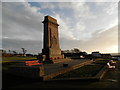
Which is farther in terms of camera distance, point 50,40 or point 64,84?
point 50,40

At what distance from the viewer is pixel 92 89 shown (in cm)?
565

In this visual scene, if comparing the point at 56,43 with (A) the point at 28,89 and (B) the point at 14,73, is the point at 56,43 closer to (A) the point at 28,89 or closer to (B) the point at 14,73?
(B) the point at 14,73

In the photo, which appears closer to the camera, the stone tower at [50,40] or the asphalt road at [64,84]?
the asphalt road at [64,84]

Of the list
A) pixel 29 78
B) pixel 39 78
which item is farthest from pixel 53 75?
pixel 29 78

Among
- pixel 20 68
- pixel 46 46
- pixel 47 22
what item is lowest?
pixel 20 68

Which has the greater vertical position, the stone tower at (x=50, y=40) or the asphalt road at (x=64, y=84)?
the stone tower at (x=50, y=40)

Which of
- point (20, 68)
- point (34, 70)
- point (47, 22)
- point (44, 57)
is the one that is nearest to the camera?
point (34, 70)

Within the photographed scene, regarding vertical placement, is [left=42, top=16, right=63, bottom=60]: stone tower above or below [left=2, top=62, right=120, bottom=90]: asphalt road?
above

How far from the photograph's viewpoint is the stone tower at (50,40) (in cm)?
2021

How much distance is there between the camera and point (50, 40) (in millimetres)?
21078

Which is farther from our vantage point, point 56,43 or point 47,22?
point 56,43

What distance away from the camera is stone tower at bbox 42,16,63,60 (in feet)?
66.3

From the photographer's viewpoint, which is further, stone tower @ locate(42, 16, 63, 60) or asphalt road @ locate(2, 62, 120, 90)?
stone tower @ locate(42, 16, 63, 60)

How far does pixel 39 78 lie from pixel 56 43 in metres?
15.9
